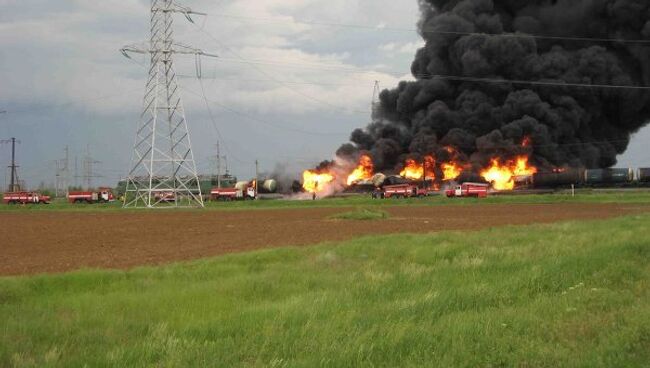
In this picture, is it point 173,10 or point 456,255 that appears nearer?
point 456,255

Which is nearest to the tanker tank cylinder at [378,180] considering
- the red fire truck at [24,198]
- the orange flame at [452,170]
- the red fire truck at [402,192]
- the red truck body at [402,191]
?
the red fire truck at [402,192]

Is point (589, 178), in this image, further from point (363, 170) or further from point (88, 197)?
point (88, 197)

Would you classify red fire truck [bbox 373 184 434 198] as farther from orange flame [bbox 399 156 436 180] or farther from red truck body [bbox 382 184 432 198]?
orange flame [bbox 399 156 436 180]

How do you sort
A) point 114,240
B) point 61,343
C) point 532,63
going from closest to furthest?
point 61,343 < point 114,240 < point 532,63

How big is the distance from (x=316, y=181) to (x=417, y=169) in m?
15.8

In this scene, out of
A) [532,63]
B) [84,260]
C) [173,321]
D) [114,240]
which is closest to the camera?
[173,321]

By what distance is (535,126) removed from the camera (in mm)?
79812

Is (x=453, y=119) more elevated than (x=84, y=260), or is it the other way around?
(x=453, y=119)

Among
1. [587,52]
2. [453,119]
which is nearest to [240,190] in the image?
[453,119]

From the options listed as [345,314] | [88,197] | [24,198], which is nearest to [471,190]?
[88,197]

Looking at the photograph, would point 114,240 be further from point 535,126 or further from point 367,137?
point 367,137

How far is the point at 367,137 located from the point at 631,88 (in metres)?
36.0

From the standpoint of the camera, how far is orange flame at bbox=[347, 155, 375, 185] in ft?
306

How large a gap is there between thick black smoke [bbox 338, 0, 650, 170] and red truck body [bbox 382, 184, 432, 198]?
5.69 metres
